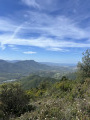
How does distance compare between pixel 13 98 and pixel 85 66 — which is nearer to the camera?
pixel 13 98

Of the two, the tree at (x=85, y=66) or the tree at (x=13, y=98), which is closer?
the tree at (x=13, y=98)

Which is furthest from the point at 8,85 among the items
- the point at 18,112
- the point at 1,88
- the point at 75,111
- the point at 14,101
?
the point at 75,111

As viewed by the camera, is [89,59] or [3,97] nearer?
[3,97]

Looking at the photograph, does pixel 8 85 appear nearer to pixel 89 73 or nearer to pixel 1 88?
pixel 1 88

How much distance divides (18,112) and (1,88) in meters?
2.87

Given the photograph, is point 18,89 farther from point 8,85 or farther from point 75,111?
point 75,111

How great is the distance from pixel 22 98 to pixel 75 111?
20.7ft

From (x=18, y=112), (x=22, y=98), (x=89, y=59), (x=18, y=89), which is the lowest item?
(x=18, y=112)

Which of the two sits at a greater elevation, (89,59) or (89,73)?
(89,59)

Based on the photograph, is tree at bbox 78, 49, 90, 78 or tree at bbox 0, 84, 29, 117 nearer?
tree at bbox 0, 84, 29, 117

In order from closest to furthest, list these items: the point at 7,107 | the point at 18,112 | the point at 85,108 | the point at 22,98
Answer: the point at 85,108 < the point at 18,112 < the point at 7,107 < the point at 22,98

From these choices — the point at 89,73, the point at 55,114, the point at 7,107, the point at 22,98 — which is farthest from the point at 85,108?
the point at 89,73

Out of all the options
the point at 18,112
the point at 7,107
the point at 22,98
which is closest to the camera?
the point at 18,112

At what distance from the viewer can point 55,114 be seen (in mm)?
5449
